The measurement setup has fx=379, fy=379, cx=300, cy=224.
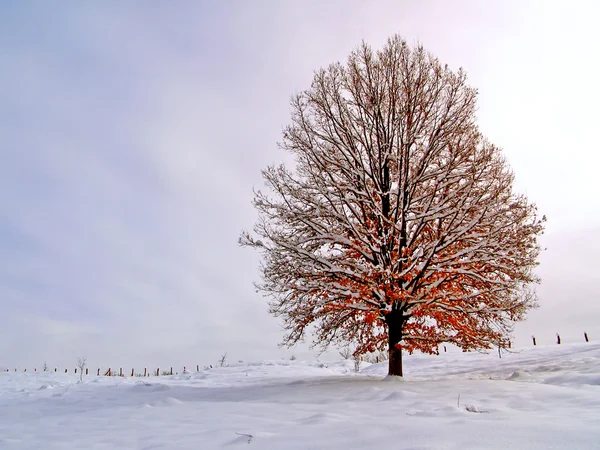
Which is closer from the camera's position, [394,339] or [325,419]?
[325,419]

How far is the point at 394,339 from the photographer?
34.6 ft

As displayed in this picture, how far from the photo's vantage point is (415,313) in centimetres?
1016

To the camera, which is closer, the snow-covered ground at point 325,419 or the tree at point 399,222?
the snow-covered ground at point 325,419

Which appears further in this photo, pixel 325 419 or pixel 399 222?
Result: pixel 399 222

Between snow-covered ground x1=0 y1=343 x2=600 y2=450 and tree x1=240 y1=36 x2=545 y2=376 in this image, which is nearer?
snow-covered ground x1=0 y1=343 x2=600 y2=450

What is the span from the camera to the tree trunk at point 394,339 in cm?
1035

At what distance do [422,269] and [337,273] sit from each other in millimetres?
2217

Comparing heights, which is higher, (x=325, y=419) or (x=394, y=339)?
(x=394, y=339)

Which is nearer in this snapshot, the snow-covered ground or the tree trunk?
the snow-covered ground

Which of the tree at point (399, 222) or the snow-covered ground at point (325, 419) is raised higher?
the tree at point (399, 222)

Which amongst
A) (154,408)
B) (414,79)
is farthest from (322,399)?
(414,79)

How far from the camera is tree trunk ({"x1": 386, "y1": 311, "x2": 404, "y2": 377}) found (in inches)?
407

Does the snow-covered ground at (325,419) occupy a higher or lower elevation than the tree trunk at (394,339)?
lower

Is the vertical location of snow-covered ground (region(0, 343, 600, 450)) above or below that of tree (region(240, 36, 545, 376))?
below
